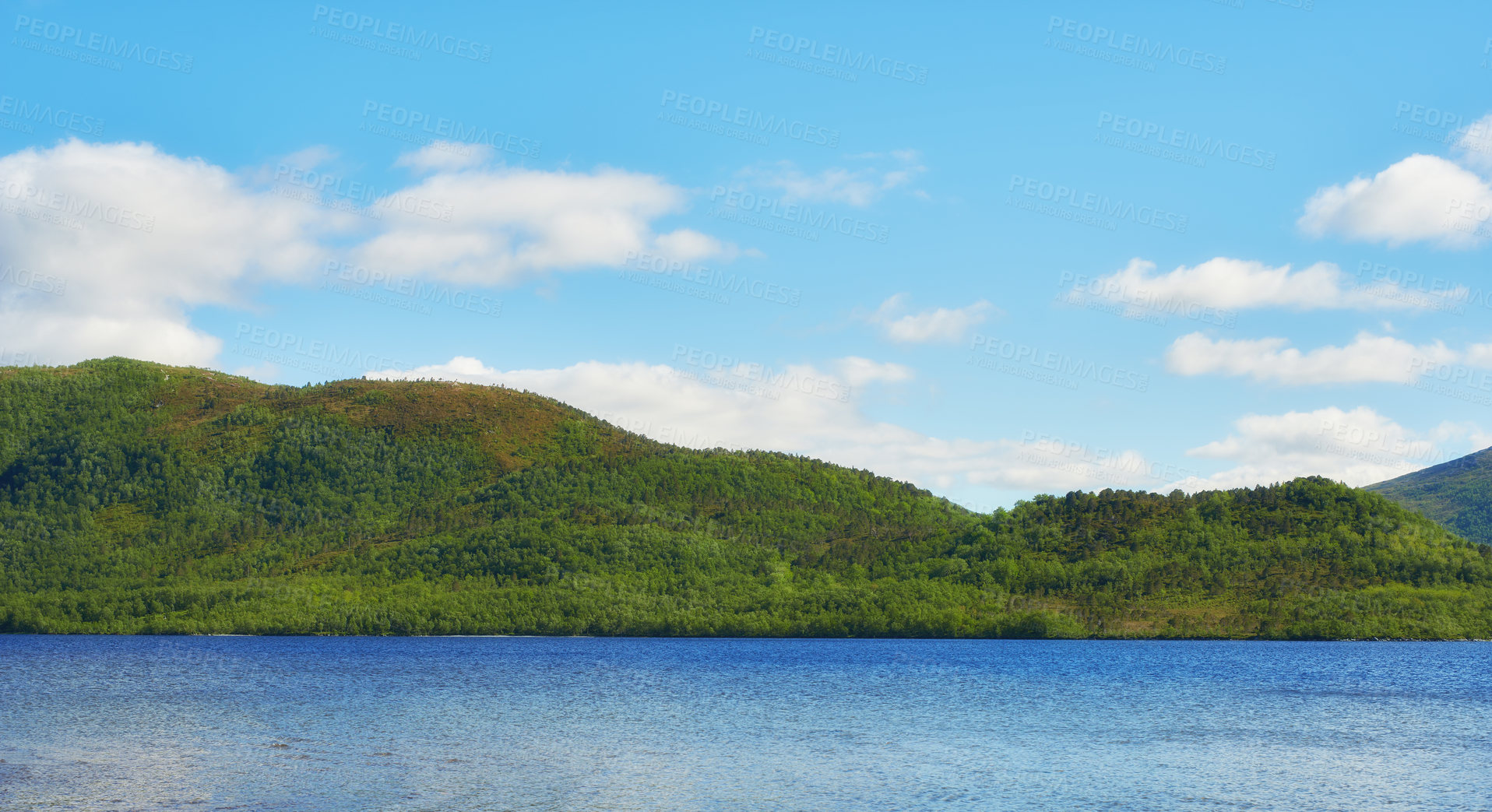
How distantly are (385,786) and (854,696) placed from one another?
48614 millimetres

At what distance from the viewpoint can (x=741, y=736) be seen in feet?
209

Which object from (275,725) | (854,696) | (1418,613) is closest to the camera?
(275,725)

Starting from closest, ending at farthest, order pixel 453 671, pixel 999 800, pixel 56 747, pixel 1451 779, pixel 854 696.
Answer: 1. pixel 999 800
2. pixel 1451 779
3. pixel 56 747
4. pixel 854 696
5. pixel 453 671

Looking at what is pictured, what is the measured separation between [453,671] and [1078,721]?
6970cm

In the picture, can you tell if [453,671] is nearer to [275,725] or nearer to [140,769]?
[275,725]

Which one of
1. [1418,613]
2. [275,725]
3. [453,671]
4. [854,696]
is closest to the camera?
[275,725]

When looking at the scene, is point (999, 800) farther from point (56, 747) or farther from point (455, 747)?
point (56, 747)

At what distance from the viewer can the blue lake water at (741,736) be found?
1778 inches

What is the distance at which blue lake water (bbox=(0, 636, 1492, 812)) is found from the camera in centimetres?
4516

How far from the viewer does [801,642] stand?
186m

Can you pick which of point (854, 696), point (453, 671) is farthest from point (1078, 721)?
point (453, 671)

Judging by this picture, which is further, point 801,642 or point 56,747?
point 801,642

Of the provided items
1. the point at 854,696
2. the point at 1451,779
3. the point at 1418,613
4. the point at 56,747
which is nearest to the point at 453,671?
the point at 854,696

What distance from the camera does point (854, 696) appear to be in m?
87.8
